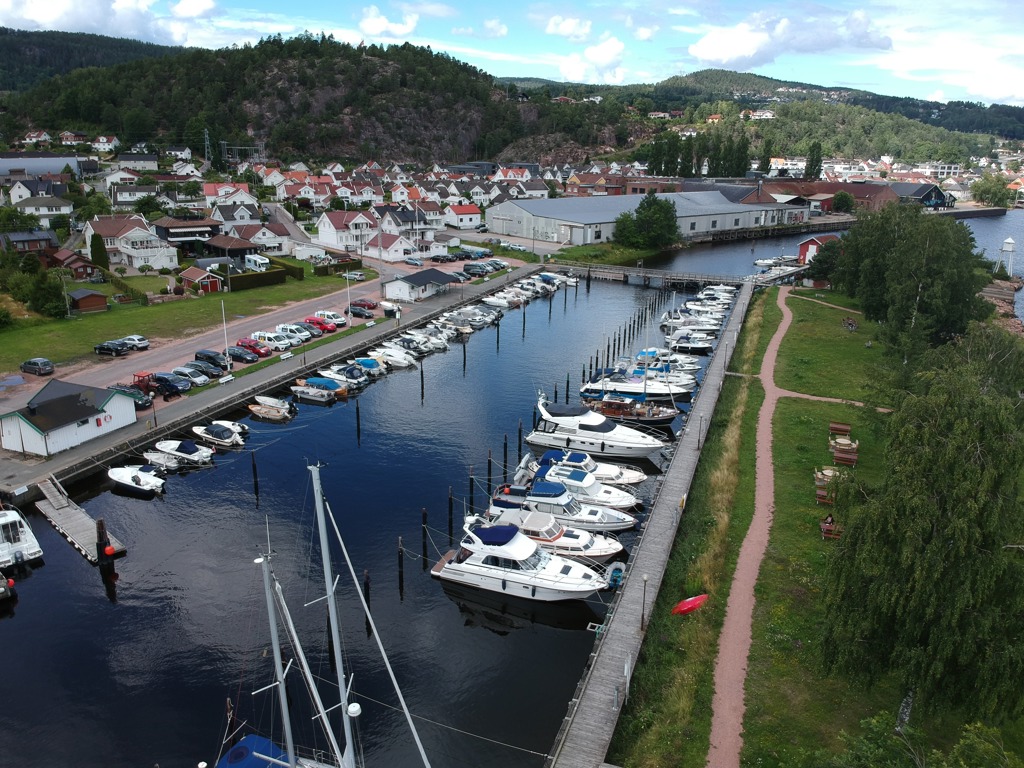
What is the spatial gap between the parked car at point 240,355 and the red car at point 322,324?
326 inches

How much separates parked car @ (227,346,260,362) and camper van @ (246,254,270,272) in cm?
2904

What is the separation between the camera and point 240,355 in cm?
5388

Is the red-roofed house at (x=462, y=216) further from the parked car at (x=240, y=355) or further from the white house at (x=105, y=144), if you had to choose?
the white house at (x=105, y=144)

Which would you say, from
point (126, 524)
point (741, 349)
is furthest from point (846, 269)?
point (126, 524)

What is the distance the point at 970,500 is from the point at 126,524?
34.1 m

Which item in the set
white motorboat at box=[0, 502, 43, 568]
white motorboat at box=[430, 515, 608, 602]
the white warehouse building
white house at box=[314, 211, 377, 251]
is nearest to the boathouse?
white motorboat at box=[0, 502, 43, 568]

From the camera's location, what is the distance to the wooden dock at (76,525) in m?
31.1

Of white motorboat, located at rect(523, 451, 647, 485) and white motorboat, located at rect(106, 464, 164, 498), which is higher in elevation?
white motorboat, located at rect(523, 451, 647, 485)

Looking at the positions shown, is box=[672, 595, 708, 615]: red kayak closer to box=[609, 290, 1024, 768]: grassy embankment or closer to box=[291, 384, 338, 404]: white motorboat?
box=[609, 290, 1024, 768]: grassy embankment

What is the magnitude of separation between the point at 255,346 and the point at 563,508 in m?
31.8

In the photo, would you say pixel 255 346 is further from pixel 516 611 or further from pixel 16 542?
pixel 516 611

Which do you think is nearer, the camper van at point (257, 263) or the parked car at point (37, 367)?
the parked car at point (37, 367)

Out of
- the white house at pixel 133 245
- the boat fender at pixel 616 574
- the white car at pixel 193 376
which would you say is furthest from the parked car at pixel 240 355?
the white house at pixel 133 245

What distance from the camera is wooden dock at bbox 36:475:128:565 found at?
31.1m
